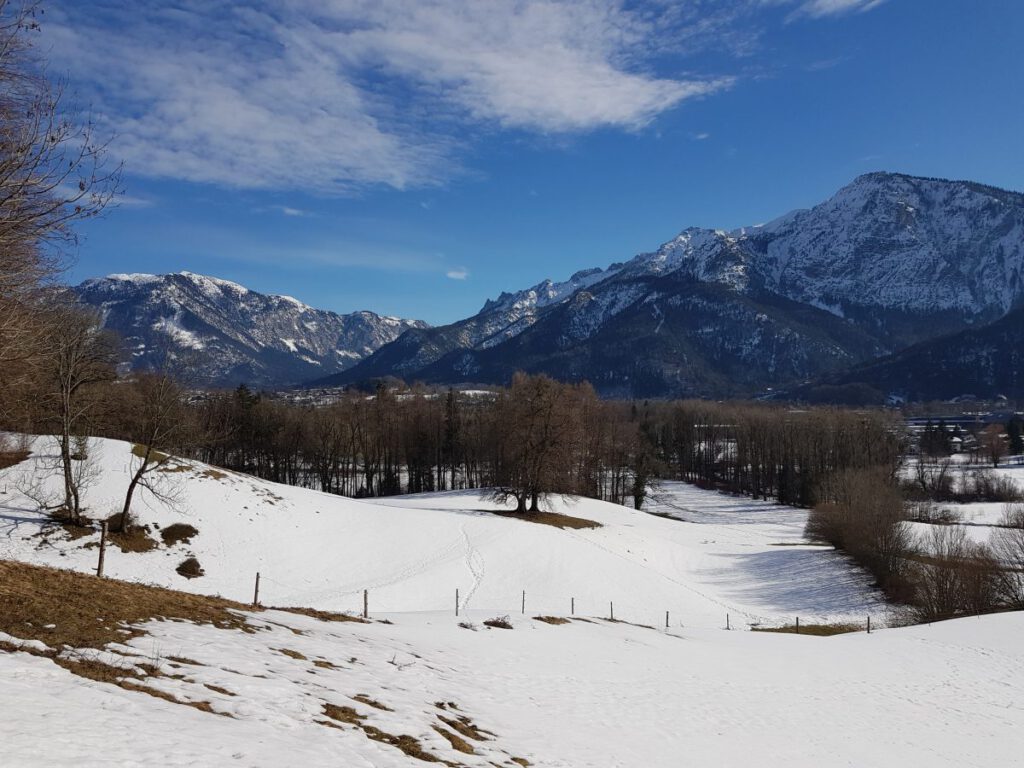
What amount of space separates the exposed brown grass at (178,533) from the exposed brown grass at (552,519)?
2471 centimetres

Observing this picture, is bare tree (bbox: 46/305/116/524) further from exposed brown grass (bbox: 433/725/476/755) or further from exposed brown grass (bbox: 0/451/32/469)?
exposed brown grass (bbox: 433/725/476/755)

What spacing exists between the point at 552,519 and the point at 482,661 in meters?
35.0

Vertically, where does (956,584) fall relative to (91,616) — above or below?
below

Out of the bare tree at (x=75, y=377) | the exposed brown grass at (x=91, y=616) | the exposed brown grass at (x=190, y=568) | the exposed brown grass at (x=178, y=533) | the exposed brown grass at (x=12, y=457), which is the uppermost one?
the bare tree at (x=75, y=377)

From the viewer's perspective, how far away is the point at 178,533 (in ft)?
96.8

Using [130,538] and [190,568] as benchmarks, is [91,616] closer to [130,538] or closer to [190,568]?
[190,568]

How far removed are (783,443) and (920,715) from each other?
104 m

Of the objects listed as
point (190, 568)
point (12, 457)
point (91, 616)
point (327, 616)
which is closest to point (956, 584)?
point (327, 616)

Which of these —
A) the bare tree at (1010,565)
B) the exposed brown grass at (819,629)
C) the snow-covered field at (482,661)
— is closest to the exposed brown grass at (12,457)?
the snow-covered field at (482,661)

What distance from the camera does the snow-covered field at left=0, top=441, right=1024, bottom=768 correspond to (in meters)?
7.36

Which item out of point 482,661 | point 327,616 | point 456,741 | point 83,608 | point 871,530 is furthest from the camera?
point 871,530

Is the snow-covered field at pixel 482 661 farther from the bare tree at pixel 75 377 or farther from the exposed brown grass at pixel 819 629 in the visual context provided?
the exposed brown grass at pixel 819 629

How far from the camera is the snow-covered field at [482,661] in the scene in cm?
736

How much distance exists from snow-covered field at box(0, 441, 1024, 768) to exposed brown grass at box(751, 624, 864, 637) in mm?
1884
